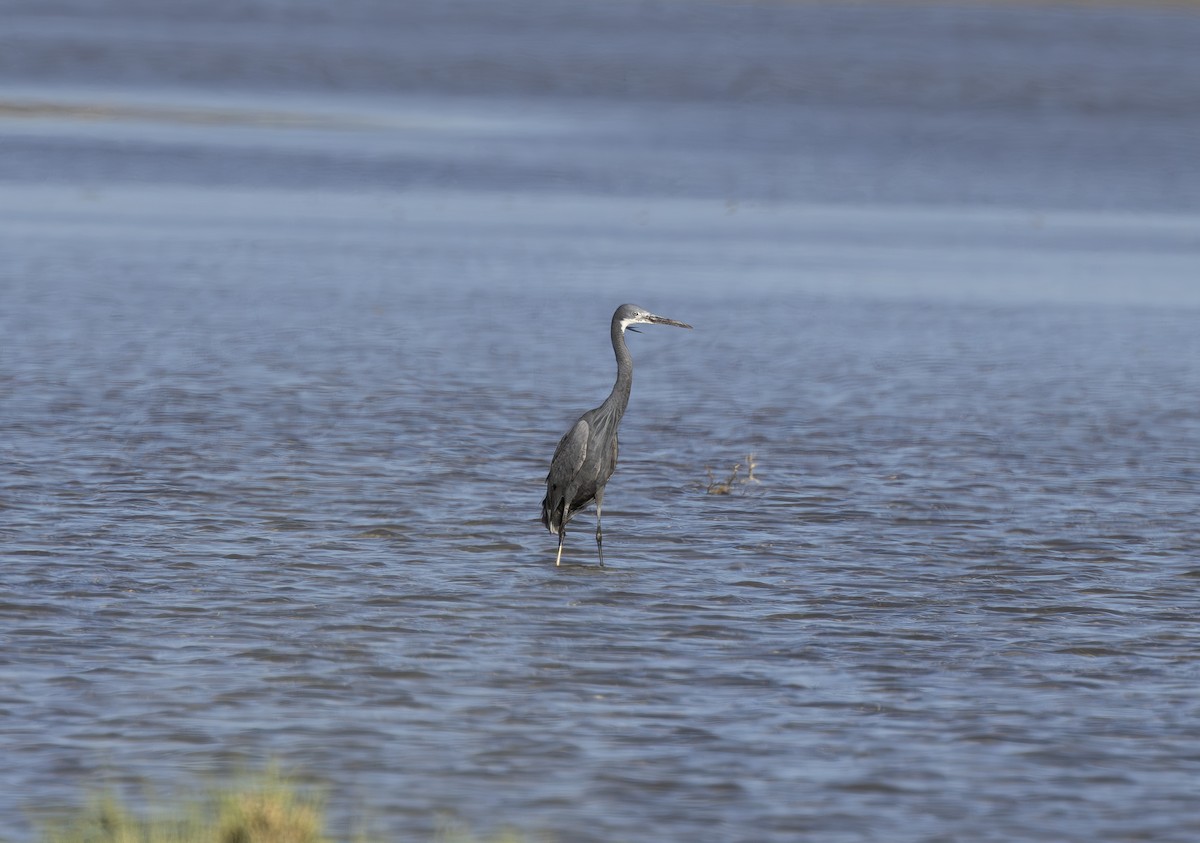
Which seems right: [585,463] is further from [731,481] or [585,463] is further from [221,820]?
[221,820]

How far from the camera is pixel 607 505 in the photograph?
13.2 meters

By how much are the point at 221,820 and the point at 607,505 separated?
270 inches

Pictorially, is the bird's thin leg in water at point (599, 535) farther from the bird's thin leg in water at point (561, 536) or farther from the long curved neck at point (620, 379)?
the long curved neck at point (620, 379)

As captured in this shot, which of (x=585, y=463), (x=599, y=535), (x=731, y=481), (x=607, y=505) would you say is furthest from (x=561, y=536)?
(x=731, y=481)

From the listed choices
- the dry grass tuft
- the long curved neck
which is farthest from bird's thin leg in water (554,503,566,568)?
the dry grass tuft

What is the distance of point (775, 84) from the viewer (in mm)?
40969

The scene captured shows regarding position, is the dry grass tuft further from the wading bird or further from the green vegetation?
the green vegetation

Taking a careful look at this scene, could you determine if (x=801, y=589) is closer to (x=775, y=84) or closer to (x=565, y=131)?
(x=565, y=131)

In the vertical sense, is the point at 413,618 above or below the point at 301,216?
below

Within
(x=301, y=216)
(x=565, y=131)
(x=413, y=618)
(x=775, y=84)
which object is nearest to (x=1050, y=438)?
(x=413, y=618)

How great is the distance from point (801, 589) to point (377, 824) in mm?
4178

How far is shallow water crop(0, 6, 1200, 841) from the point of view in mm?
7945

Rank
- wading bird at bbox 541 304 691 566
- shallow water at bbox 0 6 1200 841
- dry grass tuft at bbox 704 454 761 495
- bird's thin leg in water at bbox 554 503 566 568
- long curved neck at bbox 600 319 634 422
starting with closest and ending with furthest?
shallow water at bbox 0 6 1200 841, bird's thin leg in water at bbox 554 503 566 568, wading bird at bbox 541 304 691 566, long curved neck at bbox 600 319 634 422, dry grass tuft at bbox 704 454 761 495

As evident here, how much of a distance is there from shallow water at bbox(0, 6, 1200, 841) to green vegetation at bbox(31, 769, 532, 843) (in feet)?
0.72
